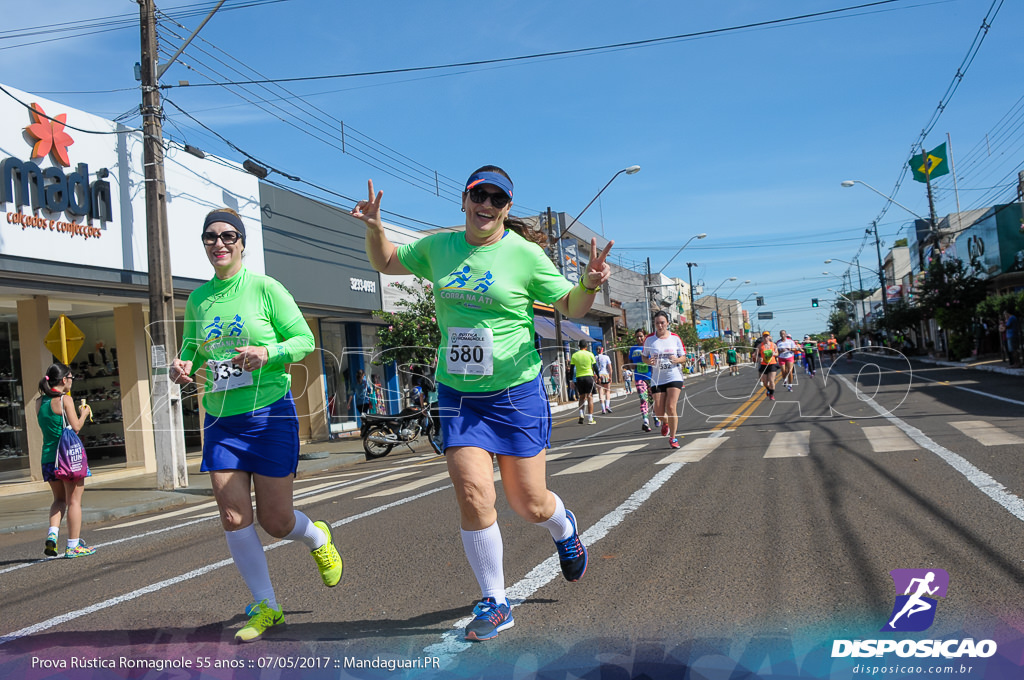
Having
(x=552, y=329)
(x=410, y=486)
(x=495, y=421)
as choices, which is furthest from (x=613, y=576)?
(x=552, y=329)

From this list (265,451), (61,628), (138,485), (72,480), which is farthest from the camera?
(138,485)

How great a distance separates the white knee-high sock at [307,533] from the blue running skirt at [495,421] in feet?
3.30

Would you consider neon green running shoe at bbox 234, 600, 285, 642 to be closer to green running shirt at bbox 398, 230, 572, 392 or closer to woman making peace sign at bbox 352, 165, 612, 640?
woman making peace sign at bbox 352, 165, 612, 640

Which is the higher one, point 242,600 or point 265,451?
point 265,451

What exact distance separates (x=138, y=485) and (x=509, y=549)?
1125 cm

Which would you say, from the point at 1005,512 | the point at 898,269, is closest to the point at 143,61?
the point at 1005,512

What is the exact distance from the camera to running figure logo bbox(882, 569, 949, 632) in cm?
361

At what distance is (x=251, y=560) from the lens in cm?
402

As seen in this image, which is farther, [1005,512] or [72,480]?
[72,480]

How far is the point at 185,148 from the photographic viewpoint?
1641 cm

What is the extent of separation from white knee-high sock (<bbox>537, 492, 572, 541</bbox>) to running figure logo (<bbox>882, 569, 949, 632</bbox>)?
148cm

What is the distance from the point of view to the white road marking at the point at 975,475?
19.6 ft

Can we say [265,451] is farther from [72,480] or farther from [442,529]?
[72,480]

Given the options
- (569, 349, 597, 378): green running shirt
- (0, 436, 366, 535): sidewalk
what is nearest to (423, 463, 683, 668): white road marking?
(0, 436, 366, 535): sidewalk
